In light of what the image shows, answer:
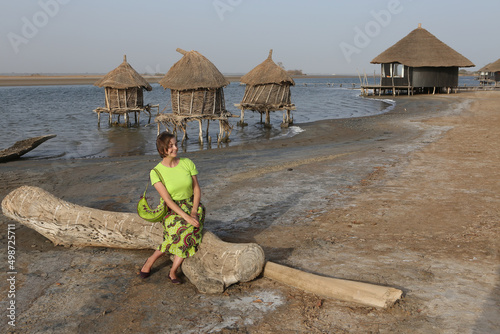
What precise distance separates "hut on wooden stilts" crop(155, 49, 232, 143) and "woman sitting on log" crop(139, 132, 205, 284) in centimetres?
1304

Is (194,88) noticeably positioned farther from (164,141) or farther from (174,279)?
(174,279)

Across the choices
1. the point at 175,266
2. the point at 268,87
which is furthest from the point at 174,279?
the point at 268,87

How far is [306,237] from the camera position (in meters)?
5.54

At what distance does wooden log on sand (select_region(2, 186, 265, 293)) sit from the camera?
14.4ft

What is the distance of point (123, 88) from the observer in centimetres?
2352

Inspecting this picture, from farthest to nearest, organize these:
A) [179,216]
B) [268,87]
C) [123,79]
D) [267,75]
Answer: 1. [123,79]
2. [268,87]
3. [267,75]
4. [179,216]

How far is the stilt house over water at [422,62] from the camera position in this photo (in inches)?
1558

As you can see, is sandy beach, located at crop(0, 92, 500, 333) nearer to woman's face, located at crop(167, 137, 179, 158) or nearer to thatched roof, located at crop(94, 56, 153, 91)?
woman's face, located at crop(167, 137, 179, 158)

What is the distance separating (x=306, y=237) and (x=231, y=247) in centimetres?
143

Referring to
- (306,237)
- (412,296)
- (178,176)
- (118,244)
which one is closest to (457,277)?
(412,296)

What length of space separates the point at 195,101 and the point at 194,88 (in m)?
0.69

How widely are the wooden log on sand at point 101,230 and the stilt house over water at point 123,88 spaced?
18.7 metres

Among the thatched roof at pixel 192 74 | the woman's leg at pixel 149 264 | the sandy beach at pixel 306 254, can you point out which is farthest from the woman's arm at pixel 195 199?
the thatched roof at pixel 192 74

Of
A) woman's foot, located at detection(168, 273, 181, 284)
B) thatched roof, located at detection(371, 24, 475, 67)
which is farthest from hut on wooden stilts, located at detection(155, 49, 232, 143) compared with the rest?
thatched roof, located at detection(371, 24, 475, 67)
